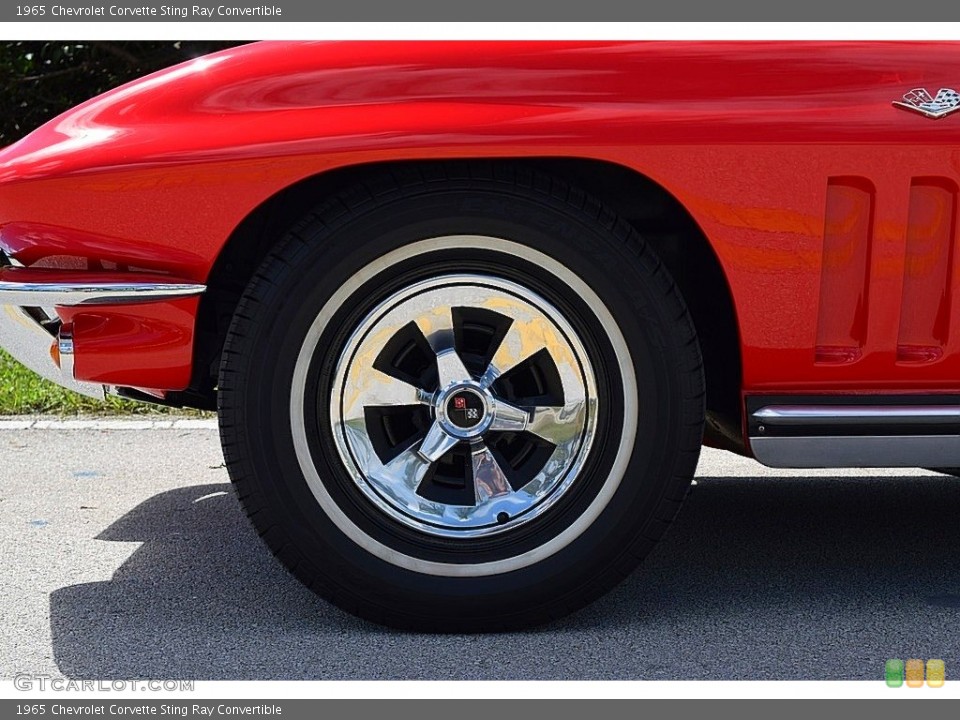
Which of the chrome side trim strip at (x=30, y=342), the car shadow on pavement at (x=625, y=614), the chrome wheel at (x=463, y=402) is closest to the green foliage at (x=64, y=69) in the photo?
the car shadow on pavement at (x=625, y=614)

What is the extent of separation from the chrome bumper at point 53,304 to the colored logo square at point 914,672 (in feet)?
5.20

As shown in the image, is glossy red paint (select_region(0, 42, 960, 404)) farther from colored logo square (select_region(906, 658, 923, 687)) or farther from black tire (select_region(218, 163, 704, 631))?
colored logo square (select_region(906, 658, 923, 687))

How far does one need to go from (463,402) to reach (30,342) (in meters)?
0.96

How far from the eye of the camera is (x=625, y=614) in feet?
9.25

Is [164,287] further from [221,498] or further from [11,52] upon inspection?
[11,52]

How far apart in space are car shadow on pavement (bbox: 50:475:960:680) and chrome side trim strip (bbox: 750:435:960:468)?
0.37 metres

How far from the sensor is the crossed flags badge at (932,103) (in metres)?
2.55

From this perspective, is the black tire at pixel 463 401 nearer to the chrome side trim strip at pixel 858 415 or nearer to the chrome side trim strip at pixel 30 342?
the chrome side trim strip at pixel 858 415

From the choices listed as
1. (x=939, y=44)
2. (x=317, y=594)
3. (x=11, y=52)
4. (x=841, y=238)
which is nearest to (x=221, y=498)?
(x=317, y=594)

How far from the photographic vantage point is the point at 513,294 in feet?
8.71

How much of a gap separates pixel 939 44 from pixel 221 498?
94.2 inches

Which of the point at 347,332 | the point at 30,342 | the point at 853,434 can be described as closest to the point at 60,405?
the point at 30,342

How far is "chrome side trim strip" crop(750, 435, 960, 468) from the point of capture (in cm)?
265

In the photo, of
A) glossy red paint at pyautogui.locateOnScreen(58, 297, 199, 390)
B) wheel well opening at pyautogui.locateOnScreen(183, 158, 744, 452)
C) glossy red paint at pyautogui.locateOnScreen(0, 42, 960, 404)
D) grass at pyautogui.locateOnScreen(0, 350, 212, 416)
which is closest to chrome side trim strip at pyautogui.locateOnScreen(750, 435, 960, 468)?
wheel well opening at pyautogui.locateOnScreen(183, 158, 744, 452)
